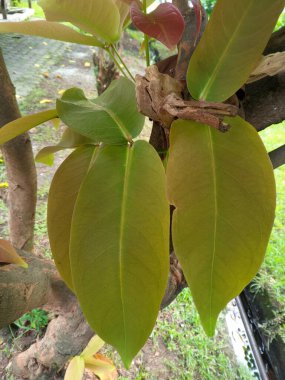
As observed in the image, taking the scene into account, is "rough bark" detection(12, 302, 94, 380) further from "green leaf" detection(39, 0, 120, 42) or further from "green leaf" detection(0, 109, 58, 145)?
"green leaf" detection(39, 0, 120, 42)

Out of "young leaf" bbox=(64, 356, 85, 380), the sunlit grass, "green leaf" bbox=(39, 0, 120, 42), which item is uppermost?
"green leaf" bbox=(39, 0, 120, 42)

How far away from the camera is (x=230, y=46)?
372mm

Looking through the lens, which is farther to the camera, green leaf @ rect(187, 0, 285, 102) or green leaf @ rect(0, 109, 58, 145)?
green leaf @ rect(0, 109, 58, 145)

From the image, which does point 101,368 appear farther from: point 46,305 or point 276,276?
point 276,276

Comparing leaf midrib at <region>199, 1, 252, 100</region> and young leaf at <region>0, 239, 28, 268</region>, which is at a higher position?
leaf midrib at <region>199, 1, 252, 100</region>

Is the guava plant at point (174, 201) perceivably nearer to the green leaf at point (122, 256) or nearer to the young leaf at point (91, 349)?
the green leaf at point (122, 256)

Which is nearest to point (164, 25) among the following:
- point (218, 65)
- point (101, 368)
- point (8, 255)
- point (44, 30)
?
point (218, 65)

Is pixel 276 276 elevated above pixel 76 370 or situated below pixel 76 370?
below

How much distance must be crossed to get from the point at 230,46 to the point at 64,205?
286mm

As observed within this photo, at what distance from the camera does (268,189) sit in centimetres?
→ 38

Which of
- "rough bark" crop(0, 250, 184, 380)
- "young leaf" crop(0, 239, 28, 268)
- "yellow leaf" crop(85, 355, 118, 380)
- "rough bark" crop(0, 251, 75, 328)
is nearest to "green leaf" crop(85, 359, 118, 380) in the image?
"yellow leaf" crop(85, 355, 118, 380)

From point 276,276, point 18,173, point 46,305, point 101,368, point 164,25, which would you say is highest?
point 164,25

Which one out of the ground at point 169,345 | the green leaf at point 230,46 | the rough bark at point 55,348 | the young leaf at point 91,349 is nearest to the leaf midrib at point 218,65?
the green leaf at point 230,46

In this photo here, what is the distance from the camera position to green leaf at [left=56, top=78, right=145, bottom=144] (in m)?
0.40
